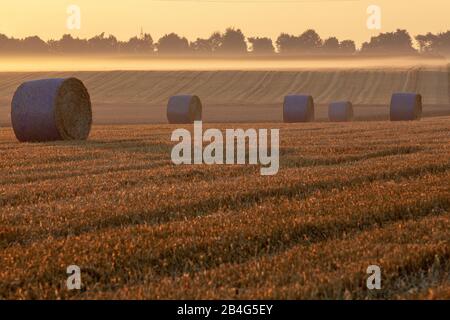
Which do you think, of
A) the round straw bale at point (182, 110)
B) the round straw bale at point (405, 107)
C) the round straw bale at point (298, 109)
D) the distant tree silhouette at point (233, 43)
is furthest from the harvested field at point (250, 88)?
the distant tree silhouette at point (233, 43)

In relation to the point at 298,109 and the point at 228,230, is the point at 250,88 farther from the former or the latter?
the point at 228,230

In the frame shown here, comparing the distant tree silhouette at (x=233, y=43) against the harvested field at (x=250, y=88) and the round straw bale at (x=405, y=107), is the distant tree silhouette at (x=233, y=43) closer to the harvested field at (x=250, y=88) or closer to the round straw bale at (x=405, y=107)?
the harvested field at (x=250, y=88)

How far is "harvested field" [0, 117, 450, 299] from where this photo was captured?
6574 mm

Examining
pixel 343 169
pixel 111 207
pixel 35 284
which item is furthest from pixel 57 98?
pixel 35 284

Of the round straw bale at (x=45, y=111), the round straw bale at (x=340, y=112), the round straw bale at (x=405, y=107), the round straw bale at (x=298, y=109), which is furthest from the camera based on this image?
the round straw bale at (x=340, y=112)

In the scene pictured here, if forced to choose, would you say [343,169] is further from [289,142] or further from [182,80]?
[182,80]

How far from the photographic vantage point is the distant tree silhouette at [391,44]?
15506cm

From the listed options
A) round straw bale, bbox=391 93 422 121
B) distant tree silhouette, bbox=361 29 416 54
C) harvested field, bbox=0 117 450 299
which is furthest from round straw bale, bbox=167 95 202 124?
distant tree silhouette, bbox=361 29 416 54

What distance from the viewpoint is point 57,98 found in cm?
2298

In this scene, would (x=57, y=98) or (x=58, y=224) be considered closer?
(x=58, y=224)

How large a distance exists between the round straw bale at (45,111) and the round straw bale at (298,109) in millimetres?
19745

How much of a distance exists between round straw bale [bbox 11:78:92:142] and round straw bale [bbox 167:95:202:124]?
1575 cm
